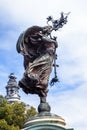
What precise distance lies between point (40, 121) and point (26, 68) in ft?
4.69

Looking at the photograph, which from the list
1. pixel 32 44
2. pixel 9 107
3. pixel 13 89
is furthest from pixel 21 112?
pixel 13 89

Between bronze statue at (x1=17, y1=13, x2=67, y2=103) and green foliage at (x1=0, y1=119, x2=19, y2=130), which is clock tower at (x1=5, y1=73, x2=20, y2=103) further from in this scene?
bronze statue at (x1=17, y1=13, x2=67, y2=103)

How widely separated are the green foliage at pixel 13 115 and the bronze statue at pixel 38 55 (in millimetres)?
22692

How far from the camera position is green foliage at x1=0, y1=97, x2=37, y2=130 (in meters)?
33.8

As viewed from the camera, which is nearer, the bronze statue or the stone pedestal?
Answer: the stone pedestal

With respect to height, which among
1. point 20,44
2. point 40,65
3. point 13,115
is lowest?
point 40,65

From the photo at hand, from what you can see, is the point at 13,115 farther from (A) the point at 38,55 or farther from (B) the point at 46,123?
(B) the point at 46,123

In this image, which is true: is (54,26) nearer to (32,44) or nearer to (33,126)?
(32,44)

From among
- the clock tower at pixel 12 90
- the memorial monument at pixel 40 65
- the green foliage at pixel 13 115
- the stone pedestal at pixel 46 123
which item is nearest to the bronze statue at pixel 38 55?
the memorial monument at pixel 40 65

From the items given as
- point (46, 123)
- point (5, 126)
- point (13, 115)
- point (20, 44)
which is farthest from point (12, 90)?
point (46, 123)

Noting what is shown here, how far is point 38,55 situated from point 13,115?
24.7 m

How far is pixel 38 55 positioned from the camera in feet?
35.8

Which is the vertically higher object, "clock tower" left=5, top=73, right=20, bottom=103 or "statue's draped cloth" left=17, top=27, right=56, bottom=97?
"clock tower" left=5, top=73, right=20, bottom=103

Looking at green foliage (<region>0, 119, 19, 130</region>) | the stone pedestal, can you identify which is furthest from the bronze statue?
green foliage (<region>0, 119, 19, 130</region>)
